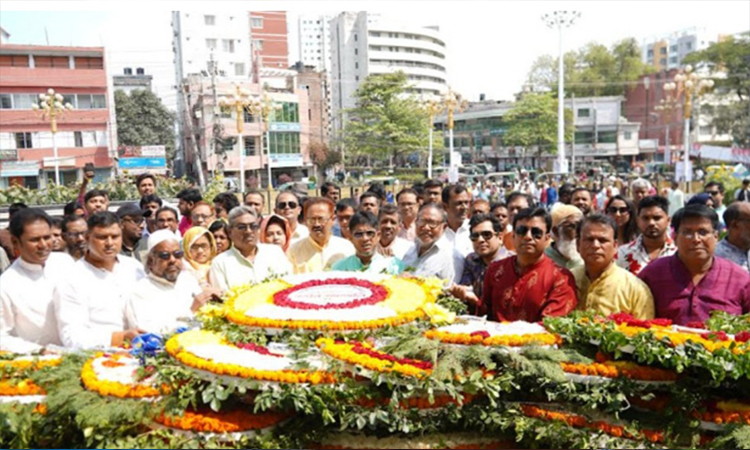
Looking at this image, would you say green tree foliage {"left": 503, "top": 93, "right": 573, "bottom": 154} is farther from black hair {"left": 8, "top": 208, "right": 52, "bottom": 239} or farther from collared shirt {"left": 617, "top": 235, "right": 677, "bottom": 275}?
black hair {"left": 8, "top": 208, "right": 52, "bottom": 239}

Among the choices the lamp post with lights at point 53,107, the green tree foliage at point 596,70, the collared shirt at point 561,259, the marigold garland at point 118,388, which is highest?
the green tree foliage at point 596,70

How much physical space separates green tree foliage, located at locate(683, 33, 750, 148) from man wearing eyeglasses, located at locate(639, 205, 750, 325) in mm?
50782

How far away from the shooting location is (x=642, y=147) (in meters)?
59.9

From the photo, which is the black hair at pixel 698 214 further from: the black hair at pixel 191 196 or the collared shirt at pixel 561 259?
the black hair at pixel 191 196

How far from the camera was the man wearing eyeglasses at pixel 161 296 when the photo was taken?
→ 477 centimetres

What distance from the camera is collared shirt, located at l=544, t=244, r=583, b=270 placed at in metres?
5.37

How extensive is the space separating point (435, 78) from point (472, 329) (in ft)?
287

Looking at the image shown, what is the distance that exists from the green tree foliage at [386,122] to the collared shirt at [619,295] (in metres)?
38.2

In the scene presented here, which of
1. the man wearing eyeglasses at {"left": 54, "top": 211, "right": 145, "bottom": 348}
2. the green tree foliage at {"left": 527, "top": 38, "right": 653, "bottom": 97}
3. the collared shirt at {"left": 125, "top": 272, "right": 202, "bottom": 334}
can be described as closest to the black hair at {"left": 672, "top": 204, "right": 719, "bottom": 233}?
the collared shirt at {"left": 125, "top": 272, "right": 202, "bottom": 334}

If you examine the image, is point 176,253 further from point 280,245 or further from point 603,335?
point 603,335

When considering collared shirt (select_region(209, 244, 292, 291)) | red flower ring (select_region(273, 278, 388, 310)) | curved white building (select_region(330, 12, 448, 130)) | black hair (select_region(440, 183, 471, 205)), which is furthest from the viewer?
curved white building (select_region(330, 12, 448, 130))

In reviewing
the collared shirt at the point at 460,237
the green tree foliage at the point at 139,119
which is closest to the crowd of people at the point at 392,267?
the collared shirt at the point at 460,237

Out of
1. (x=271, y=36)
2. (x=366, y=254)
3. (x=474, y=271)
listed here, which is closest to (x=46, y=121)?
(x=271, y=36)

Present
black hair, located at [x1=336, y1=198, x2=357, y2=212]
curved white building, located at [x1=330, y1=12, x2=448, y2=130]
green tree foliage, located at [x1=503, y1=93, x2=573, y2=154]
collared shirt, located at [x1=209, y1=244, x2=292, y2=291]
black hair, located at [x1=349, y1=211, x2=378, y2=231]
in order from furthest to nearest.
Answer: curved white building, located at [x1=330, y1=12, x2=448, y2=130]
green tree foliage, located at [x1=503, y1=93, x2=573, y2=154]
black hair, located at [x1=336, y1=198, x2=357, y2=212]
black hair, located at [x1=349, y1=211, x2=378, y2=231]
collared shirt, located at [x1=209, y1=244, x2=292, y2=291]
